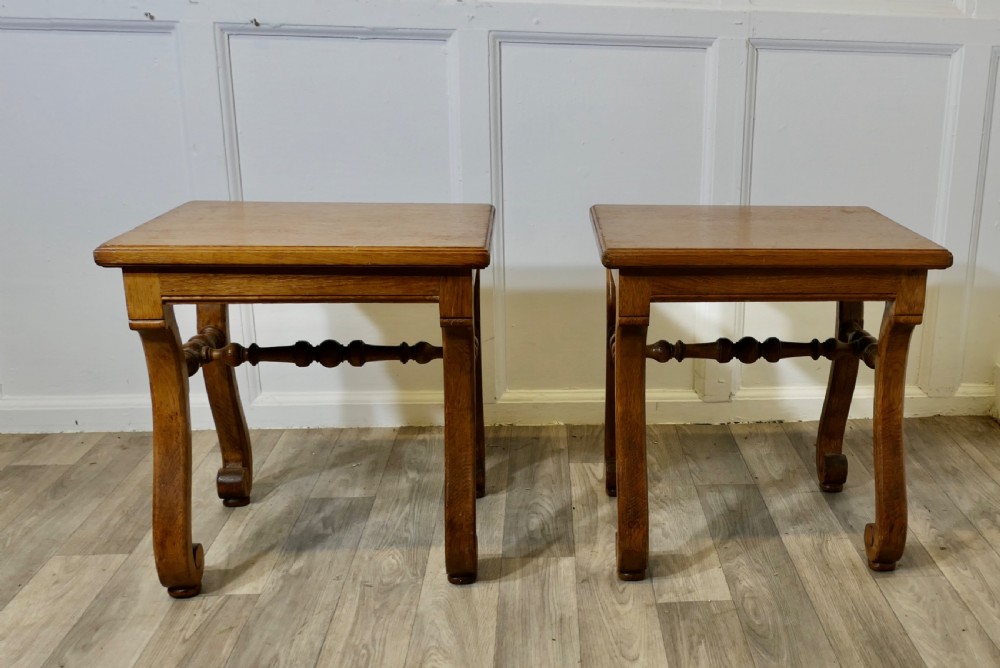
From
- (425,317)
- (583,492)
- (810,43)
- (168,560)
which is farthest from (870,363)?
(168,560)

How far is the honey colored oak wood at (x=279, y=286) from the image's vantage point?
4.02ft

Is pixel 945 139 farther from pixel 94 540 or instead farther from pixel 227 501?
pixel 94 540

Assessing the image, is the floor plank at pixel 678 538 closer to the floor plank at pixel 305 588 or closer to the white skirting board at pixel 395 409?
the white skirting board at pixel 395 409

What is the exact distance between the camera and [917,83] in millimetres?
1904

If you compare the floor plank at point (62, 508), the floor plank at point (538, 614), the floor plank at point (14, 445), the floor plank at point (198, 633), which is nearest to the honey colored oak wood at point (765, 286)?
the floor plank at point (538, 614)

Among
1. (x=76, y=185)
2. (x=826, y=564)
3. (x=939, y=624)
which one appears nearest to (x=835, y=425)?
(x=826, y=564)

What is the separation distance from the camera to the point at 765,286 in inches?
50.4

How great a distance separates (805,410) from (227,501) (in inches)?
51.8

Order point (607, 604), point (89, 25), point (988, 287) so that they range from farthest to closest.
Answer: point (988, 287) → point (89, 25) → point (607, 604)

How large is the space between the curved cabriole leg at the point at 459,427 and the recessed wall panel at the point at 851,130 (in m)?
0.94

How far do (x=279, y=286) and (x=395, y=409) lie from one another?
2.81 feet

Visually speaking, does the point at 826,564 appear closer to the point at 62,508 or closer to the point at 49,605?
the point at 49,605

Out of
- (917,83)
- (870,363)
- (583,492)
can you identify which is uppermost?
(917,83)

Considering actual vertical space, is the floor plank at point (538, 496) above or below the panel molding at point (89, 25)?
below
